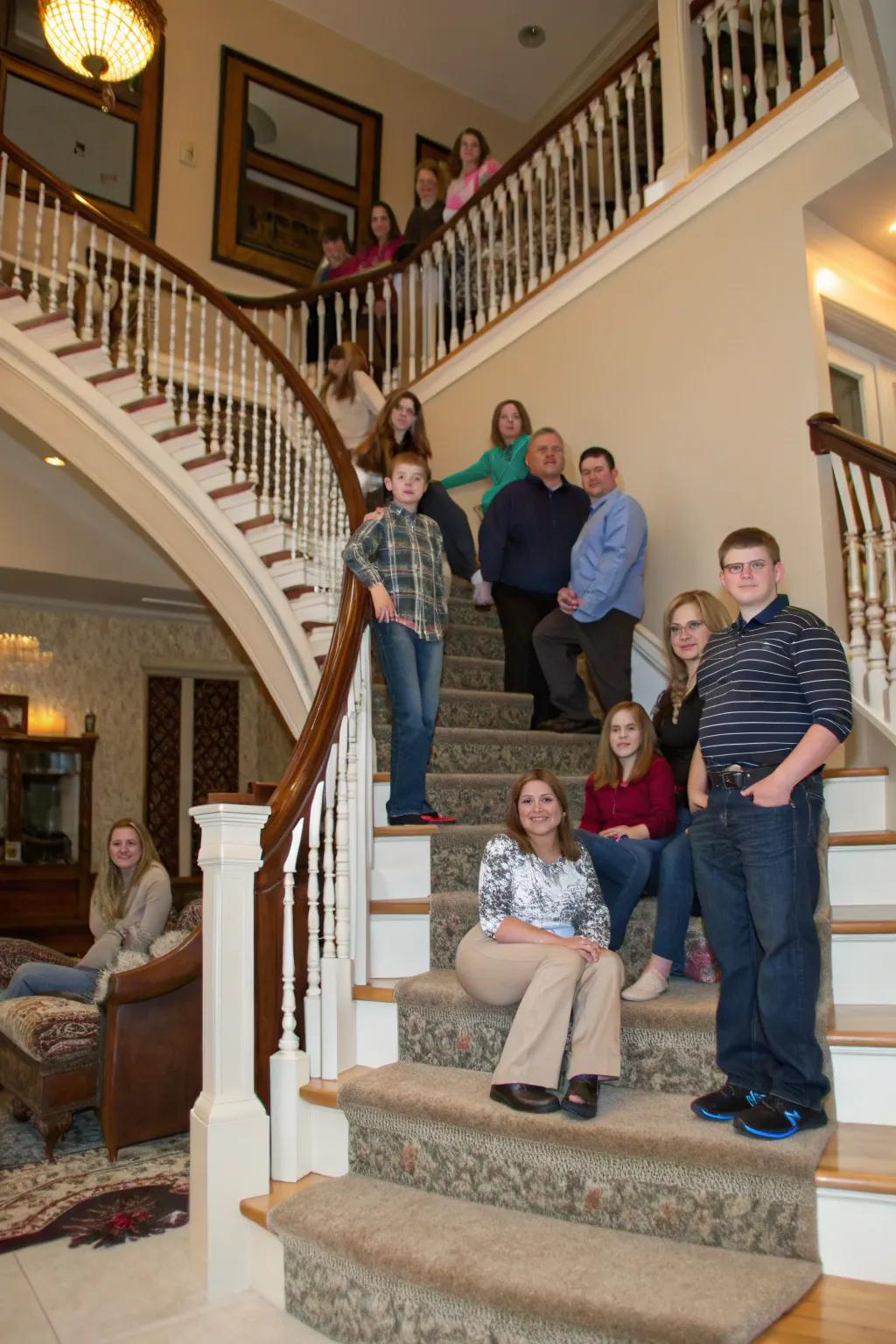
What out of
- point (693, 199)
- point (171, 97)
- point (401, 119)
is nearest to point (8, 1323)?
point (693, 199)

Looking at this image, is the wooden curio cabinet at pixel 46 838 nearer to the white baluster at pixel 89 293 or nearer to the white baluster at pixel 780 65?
the white baluster at pixel 89 293

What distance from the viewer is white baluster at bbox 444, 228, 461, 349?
18.5 feet

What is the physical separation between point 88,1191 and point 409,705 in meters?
1.76

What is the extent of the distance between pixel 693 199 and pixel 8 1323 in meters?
4.39

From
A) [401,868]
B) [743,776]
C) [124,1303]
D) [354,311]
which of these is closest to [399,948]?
[401,868]

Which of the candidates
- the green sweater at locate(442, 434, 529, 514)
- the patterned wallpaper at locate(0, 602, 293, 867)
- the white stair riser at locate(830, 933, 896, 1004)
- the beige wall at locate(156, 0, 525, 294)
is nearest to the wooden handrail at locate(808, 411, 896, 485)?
the green sweater at locate(442, 434, 529, 514)

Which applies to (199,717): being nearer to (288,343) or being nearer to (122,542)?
(122,542)

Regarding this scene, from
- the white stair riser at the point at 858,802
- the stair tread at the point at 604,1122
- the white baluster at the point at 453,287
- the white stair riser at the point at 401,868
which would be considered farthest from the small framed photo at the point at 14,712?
the white stair riser at the point at 858,802

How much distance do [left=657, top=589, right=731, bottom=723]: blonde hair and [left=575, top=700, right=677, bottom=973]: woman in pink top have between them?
162 millimetres

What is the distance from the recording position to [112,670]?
7.60 meters

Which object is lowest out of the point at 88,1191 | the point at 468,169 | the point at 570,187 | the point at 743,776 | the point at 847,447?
the point at 88,1191

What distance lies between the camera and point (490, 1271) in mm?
Result: 1805

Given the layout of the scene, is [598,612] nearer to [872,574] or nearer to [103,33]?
[872,574]

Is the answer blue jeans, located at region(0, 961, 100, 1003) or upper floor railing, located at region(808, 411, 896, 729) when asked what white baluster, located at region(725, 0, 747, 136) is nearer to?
upper floor railing, located at region(808, 411, 896, 729)
